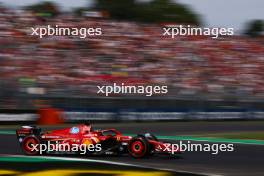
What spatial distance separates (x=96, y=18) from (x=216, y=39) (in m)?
5.59

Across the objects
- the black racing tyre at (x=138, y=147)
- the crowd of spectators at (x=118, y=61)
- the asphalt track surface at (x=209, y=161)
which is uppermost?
the crowd of spectators at (x=118, y=61)

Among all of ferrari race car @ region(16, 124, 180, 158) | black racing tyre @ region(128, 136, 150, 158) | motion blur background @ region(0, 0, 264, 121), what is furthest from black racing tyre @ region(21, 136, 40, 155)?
motion blur background @ region(0, 0, 264, 121)

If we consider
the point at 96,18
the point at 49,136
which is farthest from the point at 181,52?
the point at 49,136

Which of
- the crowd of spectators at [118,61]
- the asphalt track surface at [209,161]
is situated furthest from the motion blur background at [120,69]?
the asphalt track surface at [209,161]

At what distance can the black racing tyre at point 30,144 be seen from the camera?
355 inches

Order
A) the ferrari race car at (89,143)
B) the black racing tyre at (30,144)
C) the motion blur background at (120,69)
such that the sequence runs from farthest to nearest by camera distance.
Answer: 1. the motion blur background at (120,69)
2. the black racing tyre at (30,144)
3. the ferrari race car at (89,143)

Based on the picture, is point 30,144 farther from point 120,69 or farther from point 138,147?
point 120,69

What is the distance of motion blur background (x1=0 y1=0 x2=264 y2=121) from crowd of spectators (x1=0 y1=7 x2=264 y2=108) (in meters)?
0.03

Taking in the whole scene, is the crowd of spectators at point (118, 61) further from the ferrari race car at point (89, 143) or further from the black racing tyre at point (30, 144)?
the ferrari race car at point (89, 143)

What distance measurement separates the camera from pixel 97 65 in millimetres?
19766

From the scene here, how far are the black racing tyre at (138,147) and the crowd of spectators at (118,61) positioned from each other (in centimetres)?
922

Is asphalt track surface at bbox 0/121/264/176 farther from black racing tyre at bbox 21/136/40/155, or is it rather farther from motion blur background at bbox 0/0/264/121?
motion blur background at bbox 0/0/264/121

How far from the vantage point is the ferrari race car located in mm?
8695

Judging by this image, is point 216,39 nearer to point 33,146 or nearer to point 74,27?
point 74,27
